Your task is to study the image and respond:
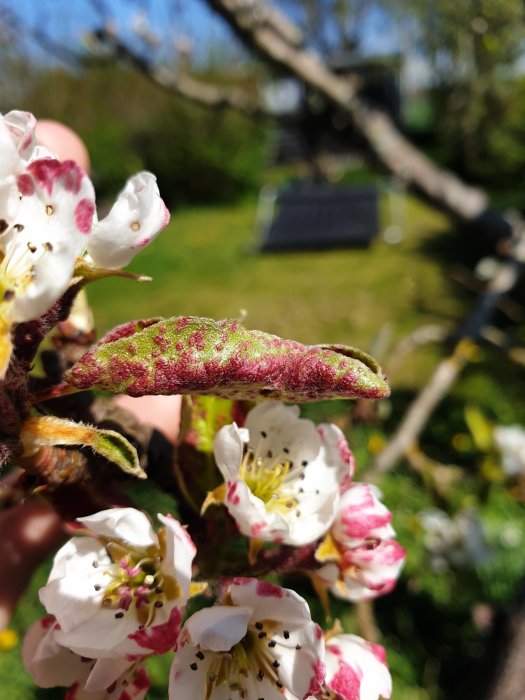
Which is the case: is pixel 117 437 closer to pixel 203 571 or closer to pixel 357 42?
pixel 203 571

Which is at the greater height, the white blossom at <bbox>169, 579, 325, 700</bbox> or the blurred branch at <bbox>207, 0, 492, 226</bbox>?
the blurred branch at <bbox>207, 0, 492, 226</bbox>

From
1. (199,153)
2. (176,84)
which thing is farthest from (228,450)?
(199,153)

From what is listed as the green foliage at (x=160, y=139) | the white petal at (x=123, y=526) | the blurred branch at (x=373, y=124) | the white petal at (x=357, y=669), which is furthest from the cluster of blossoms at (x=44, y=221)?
the green foliage at (x=160, y=139)

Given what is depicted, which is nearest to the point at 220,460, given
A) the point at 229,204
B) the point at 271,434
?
the point at 271,434

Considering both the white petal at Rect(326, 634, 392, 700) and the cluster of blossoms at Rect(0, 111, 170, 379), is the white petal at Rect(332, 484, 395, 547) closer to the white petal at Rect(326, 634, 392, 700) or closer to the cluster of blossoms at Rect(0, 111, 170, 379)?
the white petal at Rect(326, 634, 392, 700)

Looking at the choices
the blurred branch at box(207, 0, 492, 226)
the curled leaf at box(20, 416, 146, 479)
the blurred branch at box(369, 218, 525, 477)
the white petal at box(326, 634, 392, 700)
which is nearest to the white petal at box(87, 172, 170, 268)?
the curled leaf at box(20, 416, 146, 479)

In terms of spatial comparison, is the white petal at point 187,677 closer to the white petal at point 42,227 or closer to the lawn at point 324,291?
the white petal at point 42,227

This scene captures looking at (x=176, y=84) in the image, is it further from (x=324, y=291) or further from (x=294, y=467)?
(x=324, y=291)
